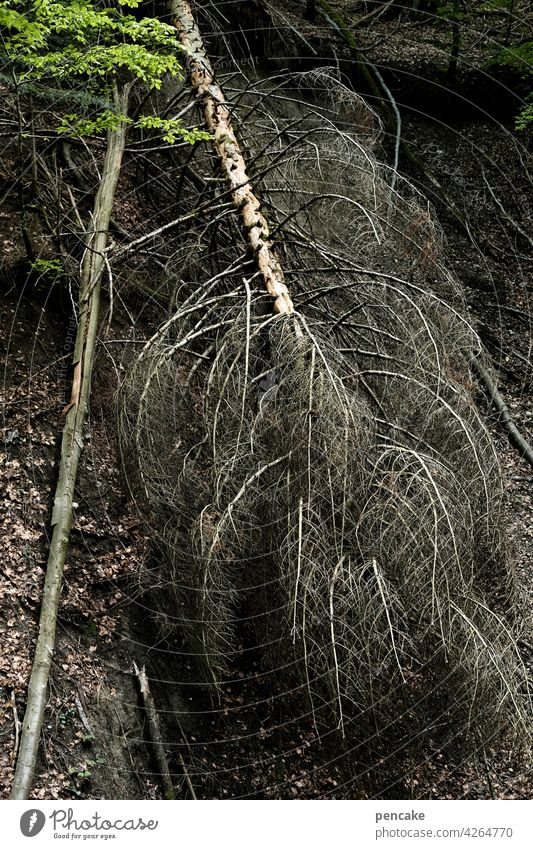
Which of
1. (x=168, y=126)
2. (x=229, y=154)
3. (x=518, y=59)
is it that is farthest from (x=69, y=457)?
(x=518, y=59)

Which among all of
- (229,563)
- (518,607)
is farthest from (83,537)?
(518,607)

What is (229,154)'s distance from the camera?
6328 millimetres

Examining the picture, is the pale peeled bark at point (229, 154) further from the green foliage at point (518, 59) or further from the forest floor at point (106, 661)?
the green foliage at point (518, 59)

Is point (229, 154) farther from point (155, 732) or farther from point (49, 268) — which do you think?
point (155, 732)

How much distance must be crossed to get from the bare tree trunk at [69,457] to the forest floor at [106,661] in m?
0.16

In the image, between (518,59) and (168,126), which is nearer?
(168,126)

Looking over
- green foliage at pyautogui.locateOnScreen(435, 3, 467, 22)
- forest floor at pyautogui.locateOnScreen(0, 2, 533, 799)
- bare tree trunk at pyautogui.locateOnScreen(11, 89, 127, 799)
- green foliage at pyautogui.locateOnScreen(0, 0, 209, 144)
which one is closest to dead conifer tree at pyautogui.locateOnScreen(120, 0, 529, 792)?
forest floor at pyautogui.locateOnScreen(0, 2, 533, 799)

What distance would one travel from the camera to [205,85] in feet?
22.7

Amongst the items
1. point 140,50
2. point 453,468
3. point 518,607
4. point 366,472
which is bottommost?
point 518,607

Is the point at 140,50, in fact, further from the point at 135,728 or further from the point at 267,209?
the point at 135,728

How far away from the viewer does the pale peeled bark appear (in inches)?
211

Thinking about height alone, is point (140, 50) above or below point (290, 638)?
above

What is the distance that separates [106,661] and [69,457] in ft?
3.90

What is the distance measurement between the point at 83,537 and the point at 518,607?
265 cm
